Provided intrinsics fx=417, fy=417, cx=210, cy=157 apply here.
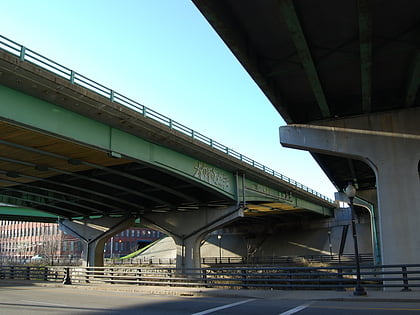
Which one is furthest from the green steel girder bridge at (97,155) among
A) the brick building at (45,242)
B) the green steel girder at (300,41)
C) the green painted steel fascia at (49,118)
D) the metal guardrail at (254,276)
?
the brick building at (45,242)

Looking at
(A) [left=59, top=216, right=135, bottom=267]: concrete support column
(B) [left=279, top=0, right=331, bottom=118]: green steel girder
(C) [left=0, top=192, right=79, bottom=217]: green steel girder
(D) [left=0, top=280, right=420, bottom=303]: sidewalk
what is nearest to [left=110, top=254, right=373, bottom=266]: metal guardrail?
(A) [left=59, top=216, right=135, bottom=267]: concrete support column

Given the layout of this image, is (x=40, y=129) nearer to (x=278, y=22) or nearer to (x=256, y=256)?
(x=278, y=22)

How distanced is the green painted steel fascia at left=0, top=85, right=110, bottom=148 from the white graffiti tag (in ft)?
29.3

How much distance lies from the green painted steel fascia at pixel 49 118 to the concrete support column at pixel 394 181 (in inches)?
429

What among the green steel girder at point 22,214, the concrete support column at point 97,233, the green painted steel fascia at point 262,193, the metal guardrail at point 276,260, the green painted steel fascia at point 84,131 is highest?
the green painted steel fascia at point 84,131

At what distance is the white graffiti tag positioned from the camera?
27.7 metres

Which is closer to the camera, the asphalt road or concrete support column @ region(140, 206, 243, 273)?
the asphalt road

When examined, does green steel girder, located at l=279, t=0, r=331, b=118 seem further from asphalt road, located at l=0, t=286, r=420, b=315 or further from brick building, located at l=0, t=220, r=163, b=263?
brick building, located at l=0, t=220, r=163, b=263

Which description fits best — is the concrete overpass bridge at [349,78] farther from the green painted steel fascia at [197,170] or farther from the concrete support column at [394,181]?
the green painted steel fascia at [197,170]

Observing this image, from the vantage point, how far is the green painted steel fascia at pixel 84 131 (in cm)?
1567

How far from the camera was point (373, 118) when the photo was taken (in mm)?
17703

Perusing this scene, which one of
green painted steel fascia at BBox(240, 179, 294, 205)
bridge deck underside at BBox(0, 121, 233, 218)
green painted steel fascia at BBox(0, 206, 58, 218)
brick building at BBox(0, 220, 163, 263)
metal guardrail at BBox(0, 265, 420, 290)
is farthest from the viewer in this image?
brick building at BBox(0, 220, 163, 263)

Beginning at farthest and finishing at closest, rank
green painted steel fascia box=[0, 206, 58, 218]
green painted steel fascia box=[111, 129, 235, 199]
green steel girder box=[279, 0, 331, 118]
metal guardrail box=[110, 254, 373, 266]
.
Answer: metal guardrail box=[110, 254, 373, 266] → green painted steel fascia box=[0, 206, 58, 218] → green painted steel fascia box=[111, 129, 235, 199] → green steel girder box=[279, 0, 331, 118]

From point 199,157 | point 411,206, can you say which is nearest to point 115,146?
point 199,157
